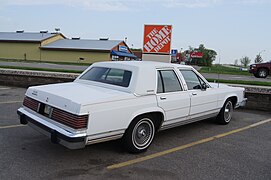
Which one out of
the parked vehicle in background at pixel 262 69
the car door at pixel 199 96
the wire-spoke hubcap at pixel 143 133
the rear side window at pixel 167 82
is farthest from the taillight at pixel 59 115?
the parked vehicle in background at pixel 262 69

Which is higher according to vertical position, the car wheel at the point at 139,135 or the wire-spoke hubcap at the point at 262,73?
the wire-spoke hubcap at the point at 262,73

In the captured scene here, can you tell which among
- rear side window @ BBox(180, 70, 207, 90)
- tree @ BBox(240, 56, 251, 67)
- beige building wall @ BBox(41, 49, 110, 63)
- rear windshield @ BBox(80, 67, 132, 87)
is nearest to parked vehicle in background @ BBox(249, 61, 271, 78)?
rear side window @ BBox(180, 70, 207, 90)

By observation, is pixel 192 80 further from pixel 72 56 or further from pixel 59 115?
pixel 72 56

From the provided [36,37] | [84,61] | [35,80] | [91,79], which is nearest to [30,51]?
[36,37]

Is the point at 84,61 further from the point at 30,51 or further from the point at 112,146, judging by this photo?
the point at 112,146

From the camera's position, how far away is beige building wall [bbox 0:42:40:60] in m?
50.3

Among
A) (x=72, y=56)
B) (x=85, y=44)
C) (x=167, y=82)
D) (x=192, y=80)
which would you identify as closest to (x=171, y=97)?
(x=167, y=82)

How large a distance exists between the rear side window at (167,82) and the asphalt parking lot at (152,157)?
1.02m

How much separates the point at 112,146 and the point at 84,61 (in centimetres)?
4439

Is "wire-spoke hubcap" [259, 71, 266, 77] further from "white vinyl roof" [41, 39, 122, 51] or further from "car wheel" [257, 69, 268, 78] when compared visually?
"white vinyl roof" [41, 39, 122, 51]

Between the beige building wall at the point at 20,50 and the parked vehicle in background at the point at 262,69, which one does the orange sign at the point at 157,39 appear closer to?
the parked vehicle in background at the point at 262,69

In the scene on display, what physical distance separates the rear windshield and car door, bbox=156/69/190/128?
1.97 feet

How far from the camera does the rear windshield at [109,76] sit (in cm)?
478

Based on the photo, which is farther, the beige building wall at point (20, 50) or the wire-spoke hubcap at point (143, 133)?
the beige building wall at point (20, 50)
